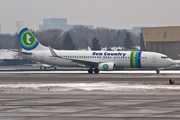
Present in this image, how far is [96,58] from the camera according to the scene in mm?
48906

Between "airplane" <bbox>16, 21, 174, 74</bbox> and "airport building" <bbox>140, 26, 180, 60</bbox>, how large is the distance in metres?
45.6

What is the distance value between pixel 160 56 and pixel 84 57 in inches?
452

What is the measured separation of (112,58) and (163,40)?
48774 millimetres

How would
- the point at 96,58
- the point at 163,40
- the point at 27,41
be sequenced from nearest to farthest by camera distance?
the point at 96,58 < the point at 27,41 < the point at 163,40

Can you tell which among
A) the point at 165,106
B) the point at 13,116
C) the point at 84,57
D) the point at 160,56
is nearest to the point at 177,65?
the point at 160,56

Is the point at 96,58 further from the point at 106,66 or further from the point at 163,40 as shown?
the point at 163,40

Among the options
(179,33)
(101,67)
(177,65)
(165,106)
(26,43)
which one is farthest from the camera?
(179,33)

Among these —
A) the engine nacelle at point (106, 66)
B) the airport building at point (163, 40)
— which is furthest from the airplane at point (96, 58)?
the airport building at point (163, 40)

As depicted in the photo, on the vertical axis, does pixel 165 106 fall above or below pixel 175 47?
below

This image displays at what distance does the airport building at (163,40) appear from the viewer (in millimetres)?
91625

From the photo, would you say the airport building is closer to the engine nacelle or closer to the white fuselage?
the white fuselage

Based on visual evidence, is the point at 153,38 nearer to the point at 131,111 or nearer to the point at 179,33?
the point at 179,33

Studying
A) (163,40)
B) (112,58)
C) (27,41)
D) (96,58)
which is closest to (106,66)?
(112,58)

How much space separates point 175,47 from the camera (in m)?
92.9
